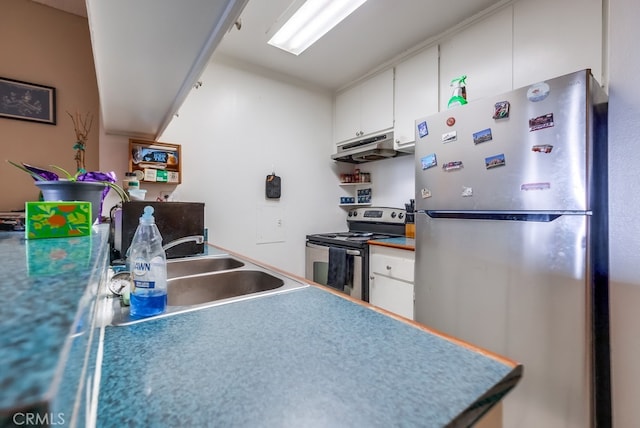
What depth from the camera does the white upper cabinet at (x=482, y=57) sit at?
176 cm

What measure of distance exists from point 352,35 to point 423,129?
1.01 metres

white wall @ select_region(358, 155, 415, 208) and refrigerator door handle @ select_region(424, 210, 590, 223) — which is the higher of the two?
white wall @ select_region(358, 155, 415, 208)

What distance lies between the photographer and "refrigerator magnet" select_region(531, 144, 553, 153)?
1187 millimetres

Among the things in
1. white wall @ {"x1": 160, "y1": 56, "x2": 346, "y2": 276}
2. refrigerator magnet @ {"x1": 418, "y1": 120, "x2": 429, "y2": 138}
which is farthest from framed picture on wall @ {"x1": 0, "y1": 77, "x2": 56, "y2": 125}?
refrigerator magnet @ {"x1": 418, "y1": 120, "x2": 429, "y2": 138}

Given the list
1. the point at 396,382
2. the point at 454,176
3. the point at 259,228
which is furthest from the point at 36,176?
the point at 454,176

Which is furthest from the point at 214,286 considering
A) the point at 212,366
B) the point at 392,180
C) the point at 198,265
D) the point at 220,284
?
the point at 392,180

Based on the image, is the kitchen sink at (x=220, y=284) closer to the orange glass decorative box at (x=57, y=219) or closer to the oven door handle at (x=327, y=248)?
the orange glass decorative box at (x=57, y=219)

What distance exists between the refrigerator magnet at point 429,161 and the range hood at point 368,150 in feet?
2.75

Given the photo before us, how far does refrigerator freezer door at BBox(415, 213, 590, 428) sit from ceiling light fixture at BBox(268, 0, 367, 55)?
54.1 inches

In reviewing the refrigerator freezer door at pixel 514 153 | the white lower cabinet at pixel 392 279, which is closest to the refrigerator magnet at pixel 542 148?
the refrigerator freezer door at pixel 514 153

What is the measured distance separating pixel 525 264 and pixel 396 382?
45.2 inches

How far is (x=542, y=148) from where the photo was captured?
1.21 meters

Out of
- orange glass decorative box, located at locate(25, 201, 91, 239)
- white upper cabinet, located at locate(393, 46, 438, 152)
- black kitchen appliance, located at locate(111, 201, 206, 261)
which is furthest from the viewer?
Answer: white upper cabinet, located at locate(393, 46, 438, 152)

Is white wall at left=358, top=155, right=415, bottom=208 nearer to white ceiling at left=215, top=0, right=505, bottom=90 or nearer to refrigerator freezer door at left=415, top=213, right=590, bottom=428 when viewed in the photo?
white ceiling at left=215, top=0, right=505, bottom=90
